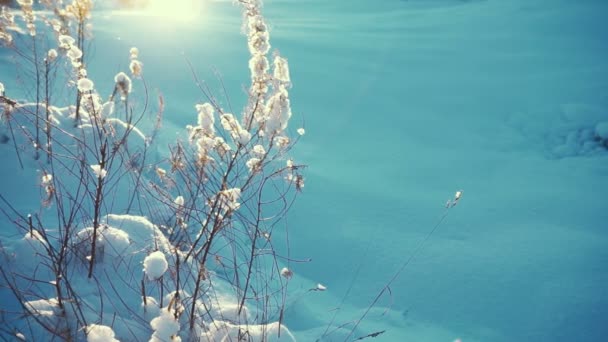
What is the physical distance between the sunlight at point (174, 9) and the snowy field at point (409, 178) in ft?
0.83

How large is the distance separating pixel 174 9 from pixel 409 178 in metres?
7.74

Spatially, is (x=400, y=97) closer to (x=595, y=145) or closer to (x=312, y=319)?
(x=595, y=145)

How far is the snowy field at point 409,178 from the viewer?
7.61 ft

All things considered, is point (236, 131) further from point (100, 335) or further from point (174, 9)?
point (174, 9)

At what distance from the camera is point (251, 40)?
4.37 ft

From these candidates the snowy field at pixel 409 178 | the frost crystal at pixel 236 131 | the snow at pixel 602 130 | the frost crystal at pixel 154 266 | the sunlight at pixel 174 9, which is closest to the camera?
the frost crystal at pixel 154 266

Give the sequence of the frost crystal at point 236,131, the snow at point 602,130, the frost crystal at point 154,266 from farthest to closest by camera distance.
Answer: the snow at point 602,130
the frost crystal at point 236,131
the frost crystal at point 154,266

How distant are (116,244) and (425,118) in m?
4.39

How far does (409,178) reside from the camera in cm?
402

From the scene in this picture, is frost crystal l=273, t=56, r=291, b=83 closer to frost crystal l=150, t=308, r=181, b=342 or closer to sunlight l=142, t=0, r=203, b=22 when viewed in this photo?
frost crystal l=150, t=308, r=181, b=342

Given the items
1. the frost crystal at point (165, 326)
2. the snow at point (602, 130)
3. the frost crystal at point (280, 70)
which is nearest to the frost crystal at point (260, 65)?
the frost crystal at point (280, 70)

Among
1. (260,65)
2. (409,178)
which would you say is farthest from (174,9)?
(260,65)

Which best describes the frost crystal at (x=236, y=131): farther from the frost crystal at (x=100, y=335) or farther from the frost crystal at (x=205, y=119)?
the frost crystal at (x=100, y=335)

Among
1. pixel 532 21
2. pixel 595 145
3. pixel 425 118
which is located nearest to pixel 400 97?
pixel 425 118
